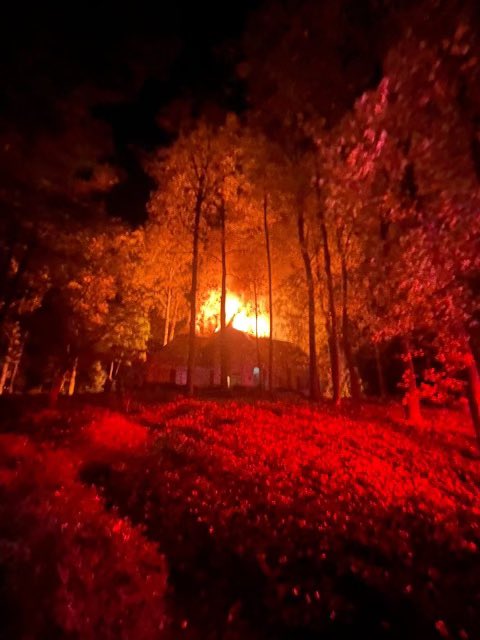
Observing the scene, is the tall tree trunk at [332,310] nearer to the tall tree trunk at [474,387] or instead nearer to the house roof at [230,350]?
the tall tree trunk at [474,387]

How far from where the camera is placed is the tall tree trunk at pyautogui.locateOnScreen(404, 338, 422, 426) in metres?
13.9

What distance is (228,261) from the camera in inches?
1059

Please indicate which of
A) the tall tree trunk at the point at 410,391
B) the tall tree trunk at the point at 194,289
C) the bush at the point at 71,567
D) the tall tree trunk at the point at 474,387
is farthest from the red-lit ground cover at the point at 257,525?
the tall tree trunk at the point at 194,289

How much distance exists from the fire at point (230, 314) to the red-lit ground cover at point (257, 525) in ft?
59.0

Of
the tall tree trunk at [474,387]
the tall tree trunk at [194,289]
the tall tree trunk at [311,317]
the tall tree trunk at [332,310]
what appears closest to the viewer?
the tall tree trunk at [474,387]

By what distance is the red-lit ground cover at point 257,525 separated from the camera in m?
5.29

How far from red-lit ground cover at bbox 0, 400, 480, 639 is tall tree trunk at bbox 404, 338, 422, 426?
304 cm

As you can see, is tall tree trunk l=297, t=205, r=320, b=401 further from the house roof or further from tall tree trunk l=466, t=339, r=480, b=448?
the house roof

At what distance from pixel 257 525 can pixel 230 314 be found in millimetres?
24890

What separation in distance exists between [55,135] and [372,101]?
7.73 m

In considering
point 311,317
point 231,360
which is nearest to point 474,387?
point 311,317

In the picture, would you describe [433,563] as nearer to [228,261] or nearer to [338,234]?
[338,234]

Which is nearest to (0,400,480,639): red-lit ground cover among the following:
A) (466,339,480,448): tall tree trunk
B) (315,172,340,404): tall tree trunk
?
(466,339,480,448): tall tree trunk

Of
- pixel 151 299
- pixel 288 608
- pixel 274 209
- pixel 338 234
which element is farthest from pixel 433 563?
pixel 151 299
